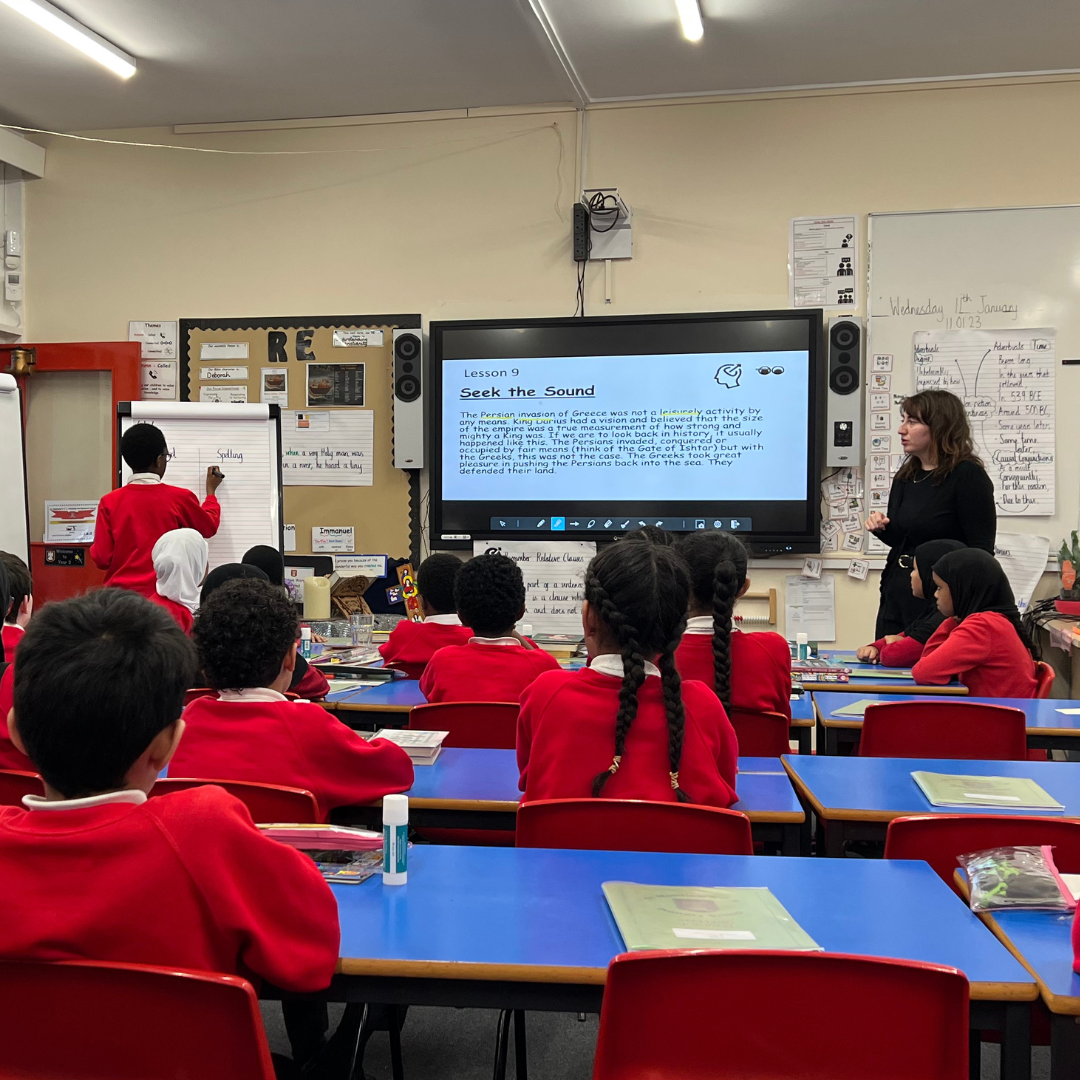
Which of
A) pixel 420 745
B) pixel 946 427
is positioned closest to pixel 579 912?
pixel 420 745

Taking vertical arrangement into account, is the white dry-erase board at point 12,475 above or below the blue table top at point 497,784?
above

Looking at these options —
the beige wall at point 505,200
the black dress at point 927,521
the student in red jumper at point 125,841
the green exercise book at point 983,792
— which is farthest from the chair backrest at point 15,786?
the beige wall at point 505,200

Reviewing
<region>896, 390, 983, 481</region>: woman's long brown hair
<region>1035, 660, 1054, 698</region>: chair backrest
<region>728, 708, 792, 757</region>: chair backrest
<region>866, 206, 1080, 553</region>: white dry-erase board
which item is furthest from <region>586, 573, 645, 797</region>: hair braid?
<region>866, 206, 1080, 553</region>: white dry-erase board

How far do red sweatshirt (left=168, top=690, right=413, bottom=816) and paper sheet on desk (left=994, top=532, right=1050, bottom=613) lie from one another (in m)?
4.12

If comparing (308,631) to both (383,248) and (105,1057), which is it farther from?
(105,1057)

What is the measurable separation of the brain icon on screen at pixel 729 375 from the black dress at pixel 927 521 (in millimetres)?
1180

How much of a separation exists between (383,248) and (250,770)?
442cm

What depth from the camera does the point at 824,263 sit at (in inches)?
206


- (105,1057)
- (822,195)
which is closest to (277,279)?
(822,195)

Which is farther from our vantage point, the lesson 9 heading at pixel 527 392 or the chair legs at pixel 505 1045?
the lesson 9 heading at pixel 527 392

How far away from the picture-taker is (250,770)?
1857mm

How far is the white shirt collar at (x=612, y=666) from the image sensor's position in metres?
1.79

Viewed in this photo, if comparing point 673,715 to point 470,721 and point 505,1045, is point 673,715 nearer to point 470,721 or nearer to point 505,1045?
point 505,1045

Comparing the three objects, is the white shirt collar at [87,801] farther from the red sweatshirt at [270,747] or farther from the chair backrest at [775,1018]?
the red sweatshirt at [270,747]
